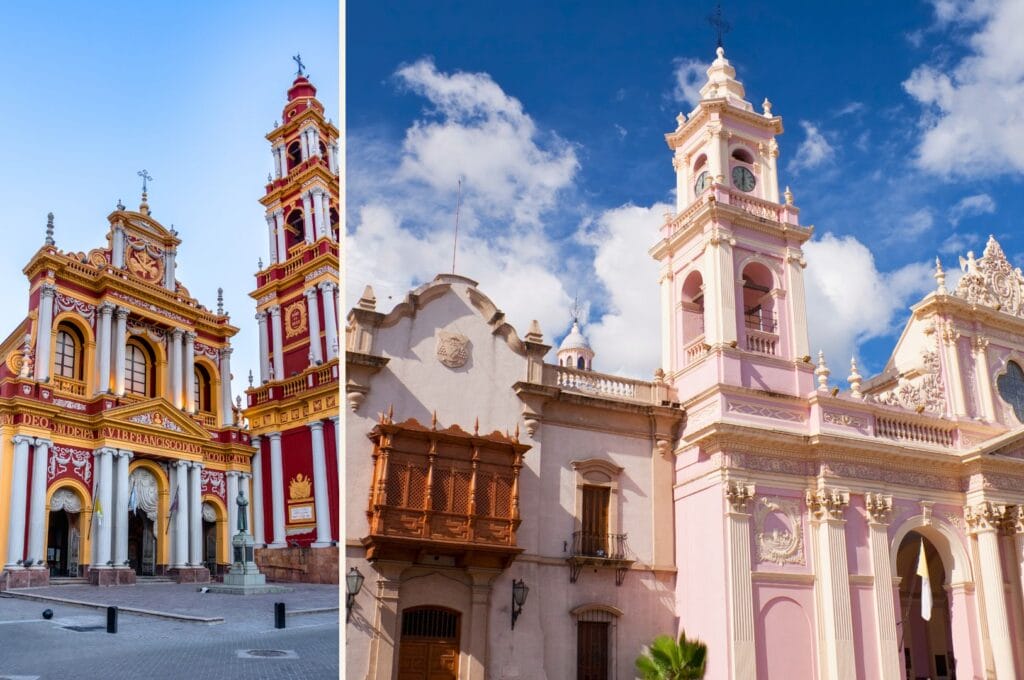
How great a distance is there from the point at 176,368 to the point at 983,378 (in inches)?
730

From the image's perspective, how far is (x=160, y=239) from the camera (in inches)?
969

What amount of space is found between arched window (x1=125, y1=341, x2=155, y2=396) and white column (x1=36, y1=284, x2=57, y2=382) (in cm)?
269

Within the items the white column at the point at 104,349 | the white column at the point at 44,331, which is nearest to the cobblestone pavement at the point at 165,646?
the white column at the point at 44,331

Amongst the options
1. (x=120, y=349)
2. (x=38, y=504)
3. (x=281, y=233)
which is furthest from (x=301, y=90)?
(x=38, y=504)

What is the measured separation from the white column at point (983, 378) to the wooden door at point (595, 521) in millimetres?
7776

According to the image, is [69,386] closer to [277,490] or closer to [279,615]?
[277,490]

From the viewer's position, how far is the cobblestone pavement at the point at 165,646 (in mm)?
8422

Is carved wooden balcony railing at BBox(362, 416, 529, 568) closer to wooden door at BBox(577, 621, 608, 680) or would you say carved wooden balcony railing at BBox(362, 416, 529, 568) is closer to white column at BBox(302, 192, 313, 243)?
wooden door at BBox(577, 621, 608, 680)

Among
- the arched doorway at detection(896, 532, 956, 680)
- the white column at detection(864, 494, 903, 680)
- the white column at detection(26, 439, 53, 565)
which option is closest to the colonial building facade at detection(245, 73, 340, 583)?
the white column at detection(26, 439, 53, 565)

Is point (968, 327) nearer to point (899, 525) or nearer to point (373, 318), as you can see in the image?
point (899, 525)

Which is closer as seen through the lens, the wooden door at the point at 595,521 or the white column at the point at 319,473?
the wooden door at the point at 595,521

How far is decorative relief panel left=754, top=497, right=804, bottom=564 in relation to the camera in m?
14.4

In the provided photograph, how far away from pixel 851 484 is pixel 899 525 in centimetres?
125

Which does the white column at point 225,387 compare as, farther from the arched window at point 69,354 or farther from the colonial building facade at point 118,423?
the arched window at point 69,354
